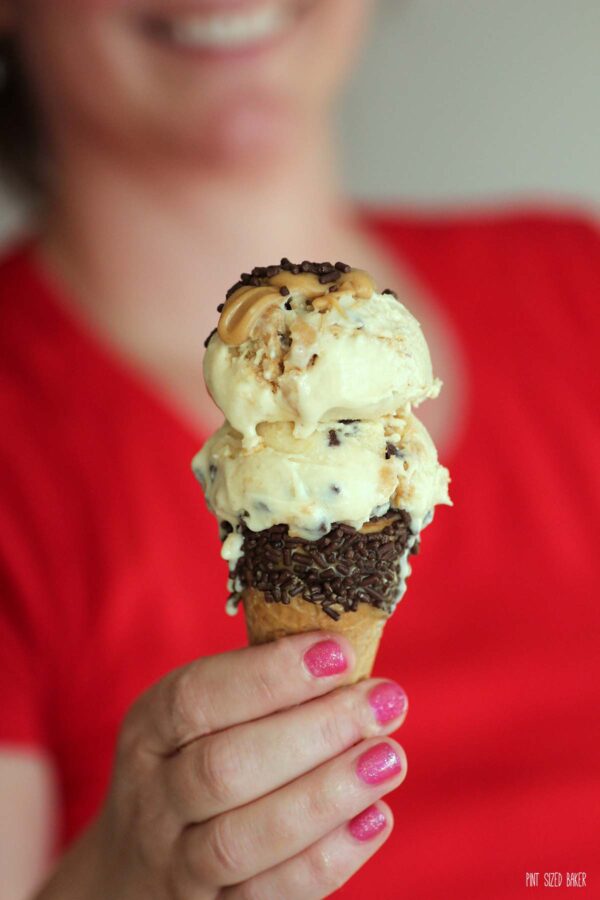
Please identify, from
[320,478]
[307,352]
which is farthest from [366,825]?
[307,352]

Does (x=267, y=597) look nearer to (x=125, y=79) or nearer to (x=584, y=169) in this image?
(x=125, y=79)

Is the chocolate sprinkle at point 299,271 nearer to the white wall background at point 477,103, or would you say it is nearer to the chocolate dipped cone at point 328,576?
the chocolate dipped cone at point 328,576

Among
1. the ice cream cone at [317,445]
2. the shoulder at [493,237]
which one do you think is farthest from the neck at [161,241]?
the ice cream cone at [317,445]

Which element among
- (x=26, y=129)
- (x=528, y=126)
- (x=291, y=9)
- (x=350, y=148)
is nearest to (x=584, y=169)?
(x=528, y=126)

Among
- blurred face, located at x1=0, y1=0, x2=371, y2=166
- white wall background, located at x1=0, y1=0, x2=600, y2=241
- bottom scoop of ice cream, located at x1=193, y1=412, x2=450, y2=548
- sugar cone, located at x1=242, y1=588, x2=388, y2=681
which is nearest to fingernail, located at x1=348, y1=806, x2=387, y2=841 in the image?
sugar cone, located at x1=242, y1=588, x2=388, y2=681

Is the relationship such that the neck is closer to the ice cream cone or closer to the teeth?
the teeth

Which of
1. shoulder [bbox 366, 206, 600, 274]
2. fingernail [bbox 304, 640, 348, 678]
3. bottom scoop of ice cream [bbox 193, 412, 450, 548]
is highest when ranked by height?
shoulder [bbox 366, 206, 600, 274]
